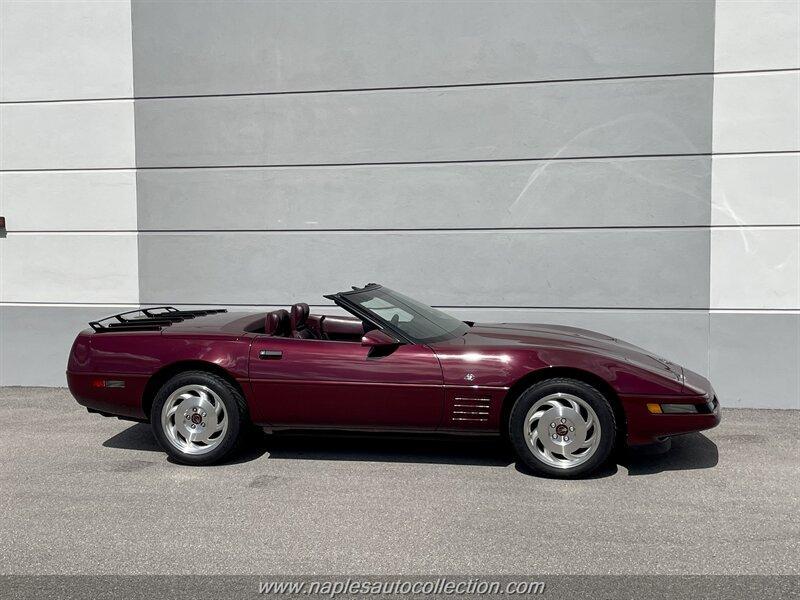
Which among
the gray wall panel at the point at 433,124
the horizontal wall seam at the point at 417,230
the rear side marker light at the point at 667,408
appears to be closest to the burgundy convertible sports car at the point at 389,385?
the rear side marker light at the point at 667,408

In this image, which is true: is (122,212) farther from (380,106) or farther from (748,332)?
(748,332)

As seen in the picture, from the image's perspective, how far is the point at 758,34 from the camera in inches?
275

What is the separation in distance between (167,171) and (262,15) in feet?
6.19

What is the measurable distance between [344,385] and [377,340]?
0.37 m

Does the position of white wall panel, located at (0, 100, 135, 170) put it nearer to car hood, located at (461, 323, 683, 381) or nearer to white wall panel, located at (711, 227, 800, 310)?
car hood, located at (461, 323, 683, 381)

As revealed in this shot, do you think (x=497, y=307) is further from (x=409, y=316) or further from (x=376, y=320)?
(x=376, y=320)

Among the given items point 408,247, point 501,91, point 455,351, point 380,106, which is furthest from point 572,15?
point 455,351

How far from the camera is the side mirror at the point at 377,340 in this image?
504 cm

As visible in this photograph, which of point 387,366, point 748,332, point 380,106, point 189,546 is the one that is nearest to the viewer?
point 189,546

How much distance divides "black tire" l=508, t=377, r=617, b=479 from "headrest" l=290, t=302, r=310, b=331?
171 cm

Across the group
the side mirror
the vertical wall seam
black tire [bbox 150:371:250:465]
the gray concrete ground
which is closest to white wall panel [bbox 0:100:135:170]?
the vertical wall seam

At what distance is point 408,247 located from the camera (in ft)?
25.0

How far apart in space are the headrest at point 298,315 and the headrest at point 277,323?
0.07 meters

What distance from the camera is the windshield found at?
5.28 metres
